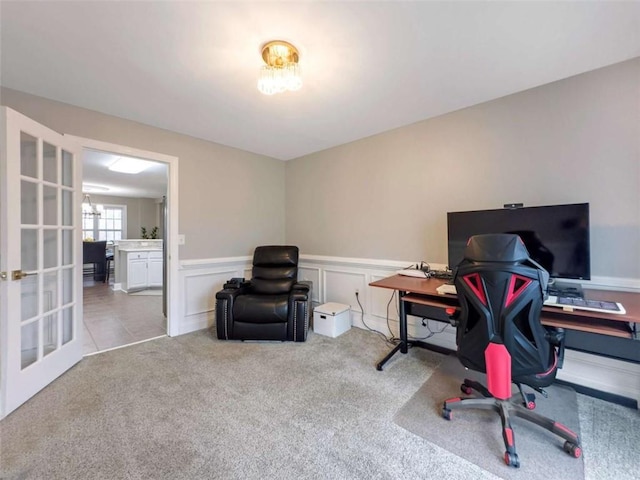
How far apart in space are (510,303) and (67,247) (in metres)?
3.32

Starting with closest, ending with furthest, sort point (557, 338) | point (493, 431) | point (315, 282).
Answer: point (557, 338), point (493, 431), point (315, 282)

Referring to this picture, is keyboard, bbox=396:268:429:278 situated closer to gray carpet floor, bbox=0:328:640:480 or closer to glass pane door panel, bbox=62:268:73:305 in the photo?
gray carpet floor, bbox=0:328:640:480

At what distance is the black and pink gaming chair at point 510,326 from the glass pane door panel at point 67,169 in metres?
3.19

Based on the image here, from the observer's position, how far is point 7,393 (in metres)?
Result: 1.73

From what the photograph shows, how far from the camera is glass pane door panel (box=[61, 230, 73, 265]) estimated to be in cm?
231

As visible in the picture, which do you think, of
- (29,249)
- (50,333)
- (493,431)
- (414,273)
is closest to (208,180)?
(29,249)

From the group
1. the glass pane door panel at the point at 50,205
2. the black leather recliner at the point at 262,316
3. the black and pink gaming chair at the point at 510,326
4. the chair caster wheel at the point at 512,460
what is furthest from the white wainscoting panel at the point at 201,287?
the chair caster wheel at the point at 512,460

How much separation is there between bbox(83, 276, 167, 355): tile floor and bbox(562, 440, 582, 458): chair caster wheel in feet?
11.7

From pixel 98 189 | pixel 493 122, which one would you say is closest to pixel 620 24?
pixel 493 122

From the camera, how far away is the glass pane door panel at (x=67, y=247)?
2308mm

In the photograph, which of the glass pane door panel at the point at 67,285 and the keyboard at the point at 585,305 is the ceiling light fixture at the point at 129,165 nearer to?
the glass pane door panel at the point at 67,285

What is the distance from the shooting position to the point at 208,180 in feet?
11.1

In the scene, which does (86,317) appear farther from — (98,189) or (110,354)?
(98,189)

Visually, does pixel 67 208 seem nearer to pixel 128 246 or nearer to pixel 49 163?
pixel 49 163
